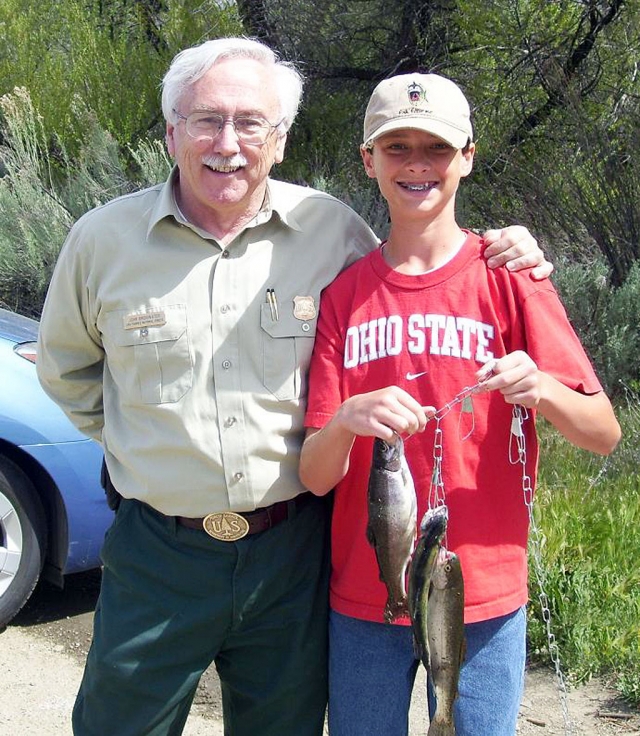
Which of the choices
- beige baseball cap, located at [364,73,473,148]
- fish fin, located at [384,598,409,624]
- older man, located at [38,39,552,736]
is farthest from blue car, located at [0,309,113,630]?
beige baseball cap, located at [364,73,473,148]

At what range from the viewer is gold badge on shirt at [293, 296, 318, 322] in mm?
2922

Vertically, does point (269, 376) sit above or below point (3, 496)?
above

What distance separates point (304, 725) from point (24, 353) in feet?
8.48

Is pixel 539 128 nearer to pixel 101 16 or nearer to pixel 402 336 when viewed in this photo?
pixel 101 16

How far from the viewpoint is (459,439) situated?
260 cm

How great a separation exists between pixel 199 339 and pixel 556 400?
1.02 metres

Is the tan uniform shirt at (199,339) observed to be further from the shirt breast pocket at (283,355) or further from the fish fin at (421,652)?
the fish fin at (421,652)

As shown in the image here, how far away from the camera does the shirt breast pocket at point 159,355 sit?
2893 mm

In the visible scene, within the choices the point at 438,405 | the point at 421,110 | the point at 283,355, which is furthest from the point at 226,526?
the point at 421,110

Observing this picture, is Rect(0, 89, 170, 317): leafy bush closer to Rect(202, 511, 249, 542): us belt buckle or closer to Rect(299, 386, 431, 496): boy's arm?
Rect(202, 511, 249, 542): us belt buckle

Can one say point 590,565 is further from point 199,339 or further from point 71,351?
point 71,351

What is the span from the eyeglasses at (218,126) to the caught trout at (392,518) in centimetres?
98

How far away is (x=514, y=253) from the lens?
2.66 meters

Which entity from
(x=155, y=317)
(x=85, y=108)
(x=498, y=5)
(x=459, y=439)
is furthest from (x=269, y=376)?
(x=85, y=108)
